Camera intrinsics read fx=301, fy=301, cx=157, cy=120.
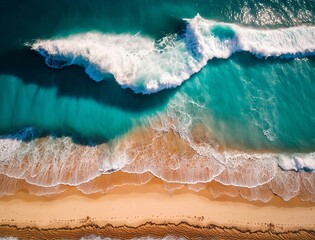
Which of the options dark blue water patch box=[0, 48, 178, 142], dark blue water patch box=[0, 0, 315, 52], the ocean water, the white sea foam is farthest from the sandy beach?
dark blue water patch box=[0, 0, 315, 52]

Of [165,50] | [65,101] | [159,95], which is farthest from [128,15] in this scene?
[65,101]

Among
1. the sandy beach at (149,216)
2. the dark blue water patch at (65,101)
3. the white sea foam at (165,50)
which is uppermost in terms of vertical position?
the white sea foam at (165,50)

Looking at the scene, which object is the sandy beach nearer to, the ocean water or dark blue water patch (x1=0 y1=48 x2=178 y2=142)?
the ocean water

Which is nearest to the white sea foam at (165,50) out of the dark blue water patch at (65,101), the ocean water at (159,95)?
the ocean water at (159,95)

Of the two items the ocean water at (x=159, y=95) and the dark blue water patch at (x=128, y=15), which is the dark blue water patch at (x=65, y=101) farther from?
the dark blue water patch at (x=128, y=15)

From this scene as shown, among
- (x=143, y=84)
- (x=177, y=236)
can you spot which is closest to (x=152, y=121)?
(x=143, y=84)

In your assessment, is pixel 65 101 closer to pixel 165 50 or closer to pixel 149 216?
pixel 165 50

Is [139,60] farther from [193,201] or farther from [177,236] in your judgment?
[177,236]
